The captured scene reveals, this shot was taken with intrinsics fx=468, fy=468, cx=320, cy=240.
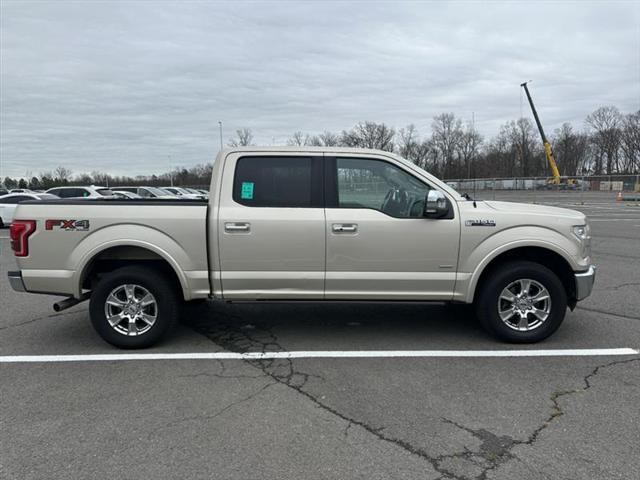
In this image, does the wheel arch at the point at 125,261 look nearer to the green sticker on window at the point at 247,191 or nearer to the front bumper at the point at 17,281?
the front bumper at the point at 17,281

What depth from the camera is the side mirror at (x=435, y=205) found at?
4457 mm

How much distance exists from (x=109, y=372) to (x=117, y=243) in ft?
3.97

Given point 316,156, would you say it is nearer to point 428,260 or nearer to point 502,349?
point 428,260

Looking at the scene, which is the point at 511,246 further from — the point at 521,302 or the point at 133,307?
the point at 133,307

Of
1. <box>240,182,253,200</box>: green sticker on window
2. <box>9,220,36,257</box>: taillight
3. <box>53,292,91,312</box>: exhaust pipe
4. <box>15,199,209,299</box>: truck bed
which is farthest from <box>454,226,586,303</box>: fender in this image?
<box>9,220,36,257</box>: taillight

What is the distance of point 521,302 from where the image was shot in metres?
4.76

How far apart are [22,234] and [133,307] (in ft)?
4.16

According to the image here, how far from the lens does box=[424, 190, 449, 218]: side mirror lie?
4457mm

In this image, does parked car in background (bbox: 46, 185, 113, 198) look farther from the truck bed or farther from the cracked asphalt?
the truck bed

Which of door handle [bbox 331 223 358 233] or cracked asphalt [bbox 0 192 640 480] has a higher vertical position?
door handle [bbox 331 223 358 233]

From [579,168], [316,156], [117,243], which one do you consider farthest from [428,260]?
[579,168]

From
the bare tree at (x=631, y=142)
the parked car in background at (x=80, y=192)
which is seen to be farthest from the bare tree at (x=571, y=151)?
the parked car in background at (x=80, y=192)

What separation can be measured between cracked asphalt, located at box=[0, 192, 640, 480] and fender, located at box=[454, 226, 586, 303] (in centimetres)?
79

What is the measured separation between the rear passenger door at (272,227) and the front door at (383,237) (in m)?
0.16
